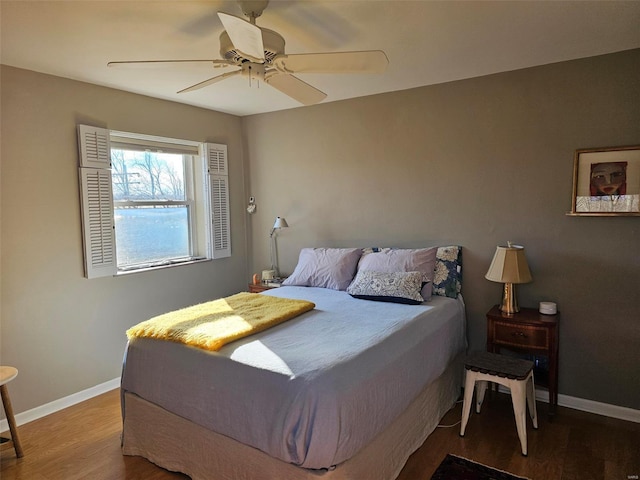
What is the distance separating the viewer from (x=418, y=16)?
202 cm

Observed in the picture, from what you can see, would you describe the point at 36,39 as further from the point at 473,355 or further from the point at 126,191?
the point at 473,355

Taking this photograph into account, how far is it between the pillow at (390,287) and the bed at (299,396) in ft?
0.47

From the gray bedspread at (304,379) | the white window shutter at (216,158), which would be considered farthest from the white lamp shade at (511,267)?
the white window shutter at (216,158)

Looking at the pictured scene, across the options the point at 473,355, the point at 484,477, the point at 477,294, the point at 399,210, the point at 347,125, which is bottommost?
the point at 484,477

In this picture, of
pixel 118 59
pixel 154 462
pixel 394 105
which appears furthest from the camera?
pixel 394 105

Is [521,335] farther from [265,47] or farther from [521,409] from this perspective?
[265,47]

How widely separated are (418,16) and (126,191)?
8.72 feet

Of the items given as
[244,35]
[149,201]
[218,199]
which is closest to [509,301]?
[244,35]

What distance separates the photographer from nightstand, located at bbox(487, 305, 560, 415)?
103 inches

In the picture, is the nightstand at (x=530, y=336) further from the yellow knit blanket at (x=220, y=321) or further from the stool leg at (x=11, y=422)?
the stool leg at (x=11, y=422)

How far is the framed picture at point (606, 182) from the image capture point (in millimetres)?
2561

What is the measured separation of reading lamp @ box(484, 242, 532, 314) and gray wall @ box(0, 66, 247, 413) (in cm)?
277

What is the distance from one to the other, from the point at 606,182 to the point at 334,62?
1.95 meters

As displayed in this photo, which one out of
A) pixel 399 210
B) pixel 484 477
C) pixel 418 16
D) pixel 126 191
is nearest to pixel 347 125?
pixel 399 210
